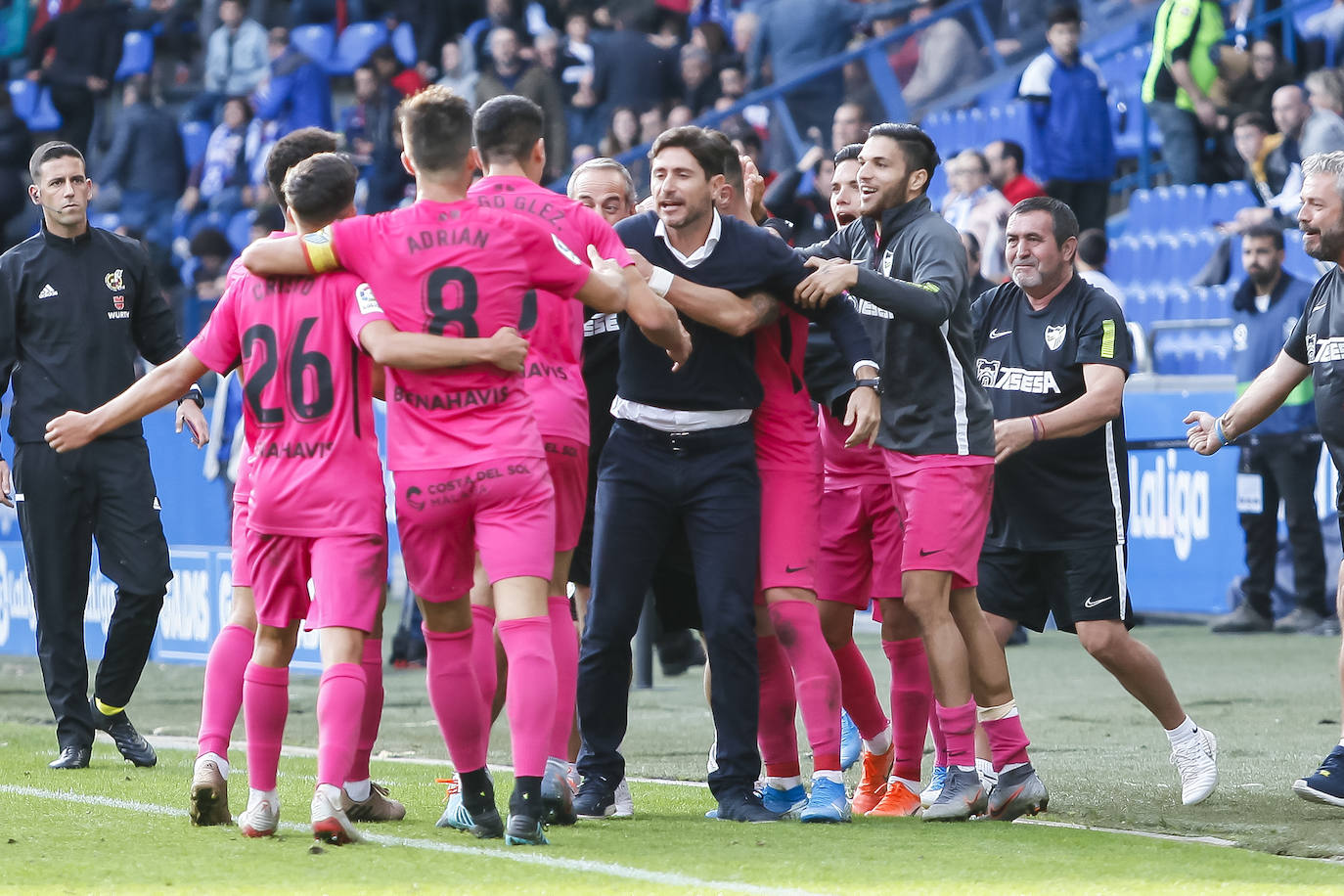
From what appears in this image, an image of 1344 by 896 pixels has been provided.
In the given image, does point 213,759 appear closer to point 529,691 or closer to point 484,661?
point 484,661

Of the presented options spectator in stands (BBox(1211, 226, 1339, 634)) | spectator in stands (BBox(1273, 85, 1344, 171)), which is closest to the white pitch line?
spectator in stands (BBox(1211, 226, 1339, 634))

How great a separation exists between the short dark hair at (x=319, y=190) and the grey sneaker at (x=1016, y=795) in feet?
8.84

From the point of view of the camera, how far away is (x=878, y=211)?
20.3 ft

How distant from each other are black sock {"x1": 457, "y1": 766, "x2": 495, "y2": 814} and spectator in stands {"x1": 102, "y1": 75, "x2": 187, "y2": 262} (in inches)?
687

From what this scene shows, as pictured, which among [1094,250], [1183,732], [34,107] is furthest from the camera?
[34,107]

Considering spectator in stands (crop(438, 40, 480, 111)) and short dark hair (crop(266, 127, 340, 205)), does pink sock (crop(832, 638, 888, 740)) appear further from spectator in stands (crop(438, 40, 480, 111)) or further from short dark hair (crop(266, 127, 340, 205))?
spectator in stands (crop(438, 40, 480, 111))

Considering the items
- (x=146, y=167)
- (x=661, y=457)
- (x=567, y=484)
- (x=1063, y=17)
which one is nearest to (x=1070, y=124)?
(x=1063, y=17)

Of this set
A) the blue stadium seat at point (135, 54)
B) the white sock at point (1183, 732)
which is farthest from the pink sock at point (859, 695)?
the blue stadium seat at point (135, 54)

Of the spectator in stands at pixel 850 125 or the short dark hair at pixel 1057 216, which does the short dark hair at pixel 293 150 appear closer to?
the short dark hair at pixel 1057 216

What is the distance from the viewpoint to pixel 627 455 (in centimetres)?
601

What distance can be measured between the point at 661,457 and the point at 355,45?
17979 millimetres

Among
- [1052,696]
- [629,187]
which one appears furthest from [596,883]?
[1052,696]

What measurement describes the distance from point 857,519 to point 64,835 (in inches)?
106

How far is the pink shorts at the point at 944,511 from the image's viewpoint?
19.6ft
